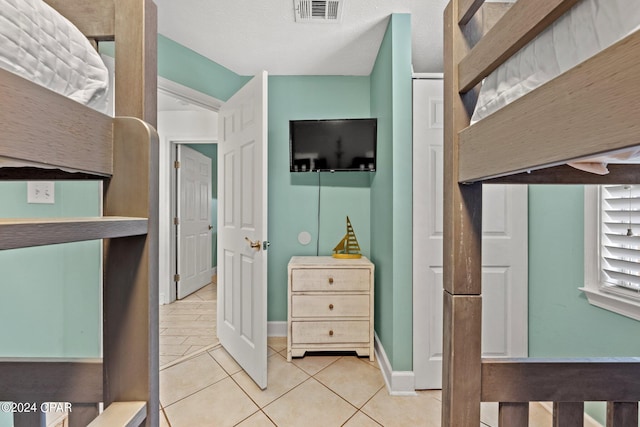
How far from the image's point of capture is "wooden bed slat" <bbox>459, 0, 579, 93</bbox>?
0.38 meters

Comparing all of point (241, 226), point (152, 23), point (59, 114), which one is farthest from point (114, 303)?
point (241, 226)

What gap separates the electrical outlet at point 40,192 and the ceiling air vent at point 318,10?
168 centimetres

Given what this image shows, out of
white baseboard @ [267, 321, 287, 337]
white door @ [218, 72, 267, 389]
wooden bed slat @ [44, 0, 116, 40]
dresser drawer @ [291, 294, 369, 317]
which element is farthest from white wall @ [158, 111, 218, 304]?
wooden bed slat @ [44, 0, 116, 40]

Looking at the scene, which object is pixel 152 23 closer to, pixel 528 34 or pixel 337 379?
pixel 528 34

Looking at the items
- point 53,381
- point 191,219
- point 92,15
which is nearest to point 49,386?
point 53,381

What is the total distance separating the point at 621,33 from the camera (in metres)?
0.31

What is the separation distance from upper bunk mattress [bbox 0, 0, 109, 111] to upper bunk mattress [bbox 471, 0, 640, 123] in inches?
30.3

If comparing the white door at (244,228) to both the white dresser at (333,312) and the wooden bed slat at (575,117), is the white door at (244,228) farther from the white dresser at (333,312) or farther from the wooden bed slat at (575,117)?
the wooden bed slat at (575,117)

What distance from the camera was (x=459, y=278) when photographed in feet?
2.01

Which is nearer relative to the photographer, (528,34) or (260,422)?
(528,34)

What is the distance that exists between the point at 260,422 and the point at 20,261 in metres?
1.44

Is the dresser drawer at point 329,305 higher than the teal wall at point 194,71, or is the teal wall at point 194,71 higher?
the teal wall at point 194,71

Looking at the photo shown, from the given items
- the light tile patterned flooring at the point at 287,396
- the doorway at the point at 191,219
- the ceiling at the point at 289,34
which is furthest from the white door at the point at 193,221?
the ceiling at the point at 289,34

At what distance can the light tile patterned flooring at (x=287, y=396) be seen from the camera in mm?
1411
